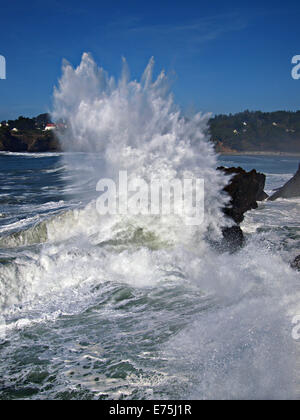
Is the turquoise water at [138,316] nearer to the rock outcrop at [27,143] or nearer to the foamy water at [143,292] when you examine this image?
the foamy water at [143,292]

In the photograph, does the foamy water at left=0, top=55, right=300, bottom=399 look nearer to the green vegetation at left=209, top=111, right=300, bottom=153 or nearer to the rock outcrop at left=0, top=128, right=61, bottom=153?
the rock outcrop at left=0, top=128, right=61, bottom=153

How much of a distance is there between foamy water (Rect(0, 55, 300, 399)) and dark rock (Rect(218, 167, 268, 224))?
0.58 m

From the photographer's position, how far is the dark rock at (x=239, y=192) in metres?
10.3

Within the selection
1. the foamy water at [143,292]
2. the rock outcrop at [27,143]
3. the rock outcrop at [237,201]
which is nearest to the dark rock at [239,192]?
the rock outcrop at [237,201]

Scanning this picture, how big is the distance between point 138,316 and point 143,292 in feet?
2.79

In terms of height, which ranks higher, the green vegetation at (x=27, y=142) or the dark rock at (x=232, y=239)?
the green vegetation at (x=27, y=142)

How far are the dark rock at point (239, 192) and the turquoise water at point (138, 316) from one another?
128cm

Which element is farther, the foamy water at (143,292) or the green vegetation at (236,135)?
the green vegetation at (236,135)

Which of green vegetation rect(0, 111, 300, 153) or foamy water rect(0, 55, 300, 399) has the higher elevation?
green vegetation rect(0, 111, 300, 153)

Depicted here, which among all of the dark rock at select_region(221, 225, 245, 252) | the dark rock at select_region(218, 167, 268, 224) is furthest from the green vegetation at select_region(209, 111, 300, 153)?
the dark rock at select_region(221, 225, 245, 252)

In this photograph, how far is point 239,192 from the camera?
38.5 ft

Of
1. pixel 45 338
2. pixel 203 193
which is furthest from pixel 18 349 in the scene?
pixel 203 193

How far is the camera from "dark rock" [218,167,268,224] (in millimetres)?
10297
